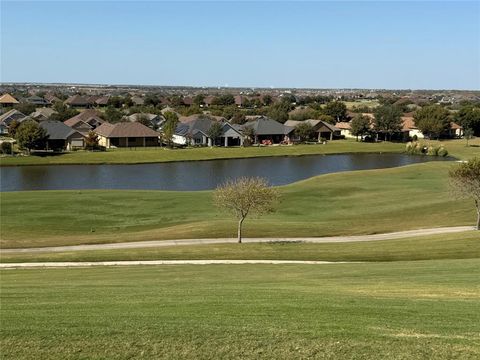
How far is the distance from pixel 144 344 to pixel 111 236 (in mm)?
27021

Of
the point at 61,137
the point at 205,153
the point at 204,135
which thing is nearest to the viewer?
the point at 61,137

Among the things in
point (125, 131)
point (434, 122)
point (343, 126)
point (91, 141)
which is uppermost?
point (434, 122)

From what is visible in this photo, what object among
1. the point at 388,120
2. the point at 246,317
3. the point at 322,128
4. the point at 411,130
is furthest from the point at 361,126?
the point at 246,317

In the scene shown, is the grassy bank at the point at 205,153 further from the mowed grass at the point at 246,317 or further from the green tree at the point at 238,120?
the mowed grass at the point at 246,317

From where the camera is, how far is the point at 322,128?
128 m

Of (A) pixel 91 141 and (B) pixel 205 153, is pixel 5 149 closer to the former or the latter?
(A) pixel 91 141

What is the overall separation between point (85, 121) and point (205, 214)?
283ft

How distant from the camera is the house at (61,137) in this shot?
99.8 meters

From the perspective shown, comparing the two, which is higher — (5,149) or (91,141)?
(91,141)

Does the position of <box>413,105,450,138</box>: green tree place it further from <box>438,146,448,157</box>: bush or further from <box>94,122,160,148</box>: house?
<box>94,122,160,148</box>: house

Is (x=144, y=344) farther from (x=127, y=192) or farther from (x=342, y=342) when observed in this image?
(x=127, y=192)

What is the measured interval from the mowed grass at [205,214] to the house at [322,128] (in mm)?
69056

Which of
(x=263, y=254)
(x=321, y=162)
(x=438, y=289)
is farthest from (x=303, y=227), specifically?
(x=321, y=162)

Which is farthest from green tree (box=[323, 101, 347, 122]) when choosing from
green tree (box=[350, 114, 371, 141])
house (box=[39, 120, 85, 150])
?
house (box=[39, 120, 85, 150])
